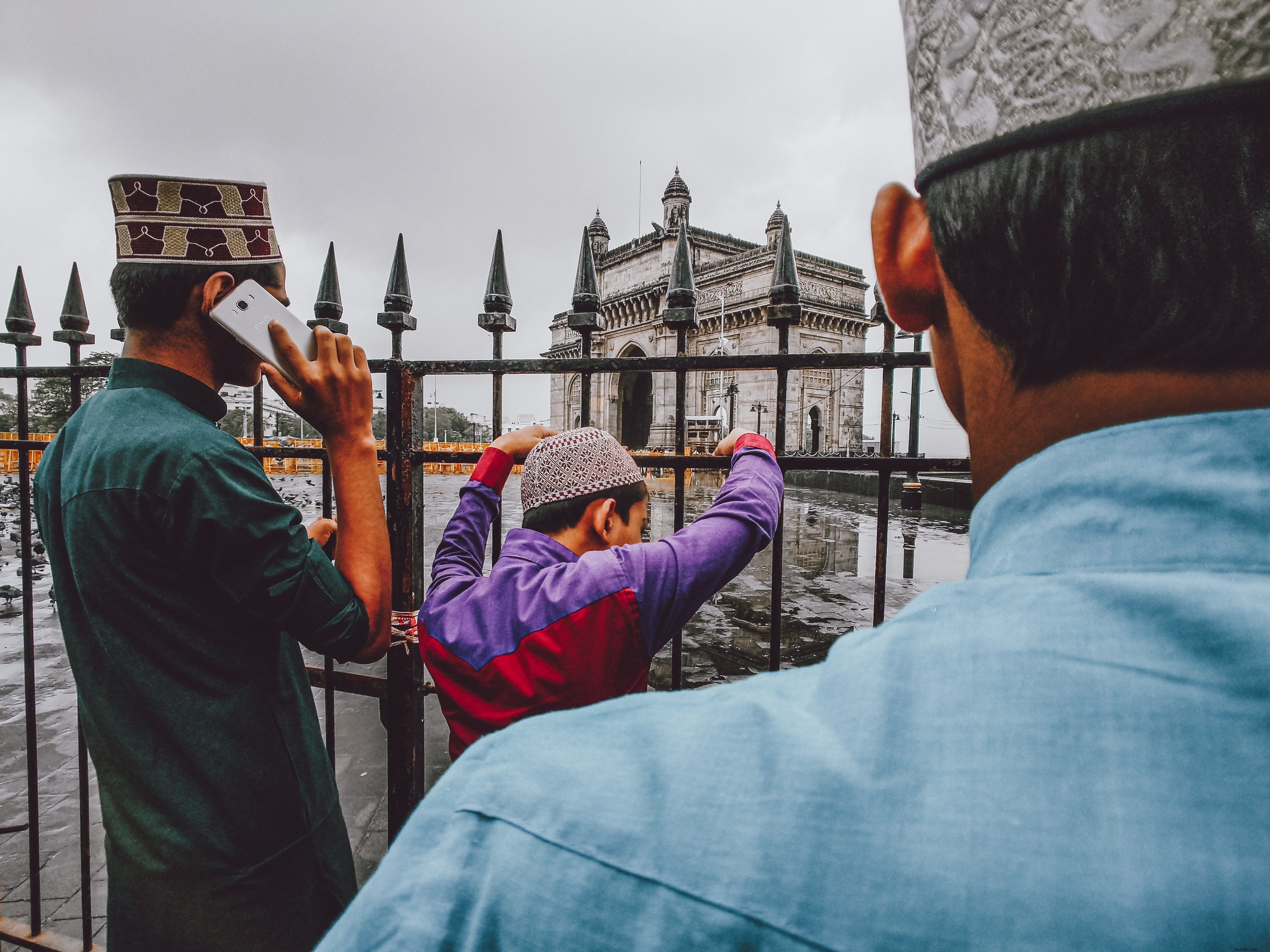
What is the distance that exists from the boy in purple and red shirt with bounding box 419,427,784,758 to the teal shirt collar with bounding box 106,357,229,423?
68 cm

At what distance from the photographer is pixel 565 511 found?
64.9 inches

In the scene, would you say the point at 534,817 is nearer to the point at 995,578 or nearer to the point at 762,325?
the point at 995,578

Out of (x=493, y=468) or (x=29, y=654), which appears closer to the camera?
(x=493, y=468)

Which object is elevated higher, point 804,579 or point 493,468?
point 493,468

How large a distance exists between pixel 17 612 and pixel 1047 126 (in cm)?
877

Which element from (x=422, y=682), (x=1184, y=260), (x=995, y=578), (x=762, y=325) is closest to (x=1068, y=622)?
(x=995, y=578)

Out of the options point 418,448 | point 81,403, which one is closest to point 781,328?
point 418,448

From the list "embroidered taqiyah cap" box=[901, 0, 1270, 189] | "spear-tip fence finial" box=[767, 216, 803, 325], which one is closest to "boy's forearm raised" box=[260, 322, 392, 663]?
Result: "spear-tip fence finial" box=[767, 216, 803, 325]

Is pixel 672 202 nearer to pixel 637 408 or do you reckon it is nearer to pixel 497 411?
pixel 637 408

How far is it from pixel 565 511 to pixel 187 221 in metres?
1.16

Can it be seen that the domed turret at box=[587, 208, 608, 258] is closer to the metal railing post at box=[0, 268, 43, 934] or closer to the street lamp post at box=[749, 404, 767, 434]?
the street lamp post at box=[749, 404, 767, 434]

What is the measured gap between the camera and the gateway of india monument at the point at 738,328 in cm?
2983

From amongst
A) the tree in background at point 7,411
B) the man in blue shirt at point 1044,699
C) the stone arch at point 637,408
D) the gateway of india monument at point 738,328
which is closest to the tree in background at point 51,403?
the tree in background at point 7,411

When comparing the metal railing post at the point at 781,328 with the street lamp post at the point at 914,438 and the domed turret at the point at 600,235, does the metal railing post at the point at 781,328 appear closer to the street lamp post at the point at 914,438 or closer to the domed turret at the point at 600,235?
the street lamp post at the point at 914,438
